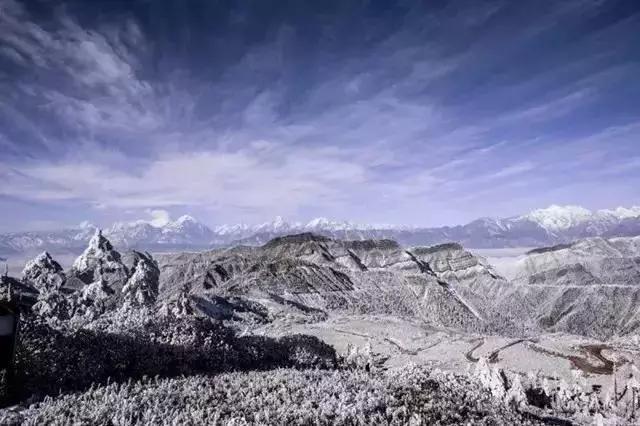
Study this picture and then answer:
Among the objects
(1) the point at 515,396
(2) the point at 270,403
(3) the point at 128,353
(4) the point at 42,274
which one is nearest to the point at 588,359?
(1) the point at 515,396

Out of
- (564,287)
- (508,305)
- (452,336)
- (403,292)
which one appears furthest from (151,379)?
(564,287)

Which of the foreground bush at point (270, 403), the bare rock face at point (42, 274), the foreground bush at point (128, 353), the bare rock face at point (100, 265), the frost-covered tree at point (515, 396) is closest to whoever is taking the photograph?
the foreground bush at point (270, 403)

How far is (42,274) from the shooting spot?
334 ft

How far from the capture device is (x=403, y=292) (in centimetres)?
15488

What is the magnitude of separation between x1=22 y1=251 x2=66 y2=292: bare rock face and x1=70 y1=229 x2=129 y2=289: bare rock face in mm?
18755

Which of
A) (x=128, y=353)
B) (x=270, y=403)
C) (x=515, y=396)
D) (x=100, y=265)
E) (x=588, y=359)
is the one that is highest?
(x=100, y=265)

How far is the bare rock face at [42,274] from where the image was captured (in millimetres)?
99250

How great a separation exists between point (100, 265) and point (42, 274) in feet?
110

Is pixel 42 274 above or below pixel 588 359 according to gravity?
above

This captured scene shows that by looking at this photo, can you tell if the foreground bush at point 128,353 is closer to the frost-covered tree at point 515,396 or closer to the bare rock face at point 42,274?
the frost-covered tree at point 515,396

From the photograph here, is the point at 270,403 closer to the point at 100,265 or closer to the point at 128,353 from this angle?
the point at 128,353

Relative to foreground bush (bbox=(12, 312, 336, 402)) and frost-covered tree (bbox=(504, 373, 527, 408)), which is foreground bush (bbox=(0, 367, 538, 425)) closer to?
frost-covered tree (bbox=(504, 373, 527, 408))

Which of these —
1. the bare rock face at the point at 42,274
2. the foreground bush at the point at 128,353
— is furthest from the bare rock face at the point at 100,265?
the foreground bush at the point at 128,353

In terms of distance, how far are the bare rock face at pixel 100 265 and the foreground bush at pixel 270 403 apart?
104 metres
